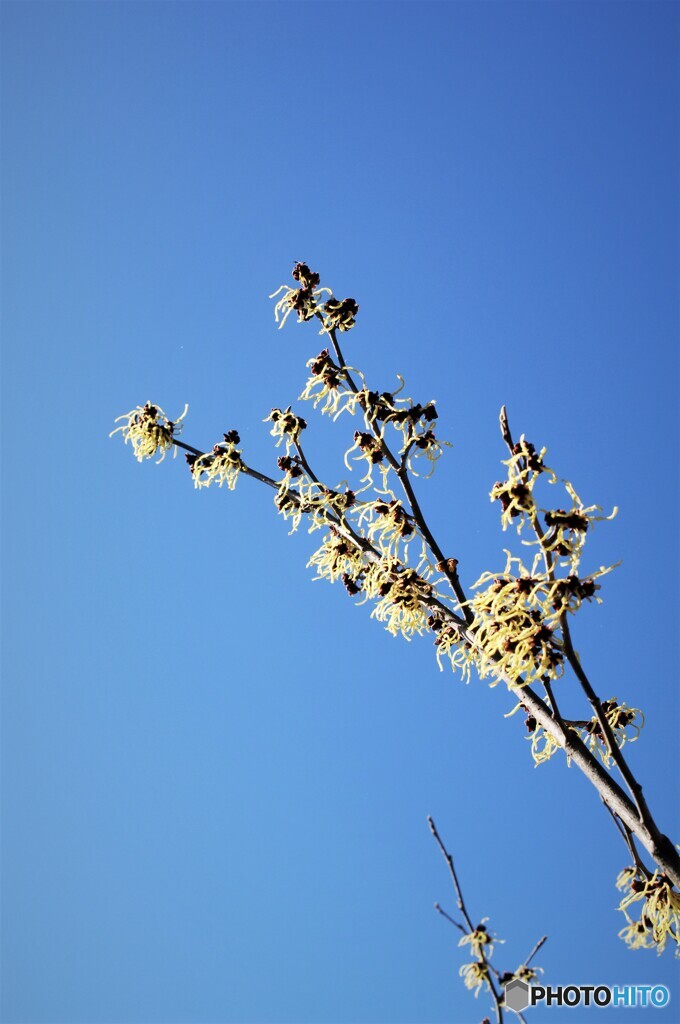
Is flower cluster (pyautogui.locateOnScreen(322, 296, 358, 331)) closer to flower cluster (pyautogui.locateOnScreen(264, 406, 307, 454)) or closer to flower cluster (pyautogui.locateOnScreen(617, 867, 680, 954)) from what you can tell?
flower cluster (pyautogui.locateOnScreen(264, 406, 307, 454))

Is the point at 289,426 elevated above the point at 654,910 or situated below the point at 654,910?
above

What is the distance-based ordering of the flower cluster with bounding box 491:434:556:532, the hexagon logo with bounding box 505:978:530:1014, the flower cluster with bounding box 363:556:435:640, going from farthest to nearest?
the hexagon logo with bounding box 505:978:530:1014
the flower cluster with bounding box 363:556:435:640
the flower cluster with bounding box 491:434:556:532

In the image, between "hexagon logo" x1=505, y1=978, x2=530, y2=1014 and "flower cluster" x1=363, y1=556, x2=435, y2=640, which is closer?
"flower cluster" x1=363, y1=556, x2=435, y2=640

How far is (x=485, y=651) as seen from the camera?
7.85 ft

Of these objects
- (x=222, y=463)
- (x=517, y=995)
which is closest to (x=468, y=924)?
(x=517, y=995)

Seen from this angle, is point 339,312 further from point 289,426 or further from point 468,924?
point 468,924

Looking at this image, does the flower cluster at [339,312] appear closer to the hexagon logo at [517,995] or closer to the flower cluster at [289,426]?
the flower cluster at [289,426]

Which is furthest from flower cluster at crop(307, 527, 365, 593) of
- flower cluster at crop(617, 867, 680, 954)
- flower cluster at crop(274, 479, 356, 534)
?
flower cluster at crop(617, 867, 680, 954)

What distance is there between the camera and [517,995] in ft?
11.3

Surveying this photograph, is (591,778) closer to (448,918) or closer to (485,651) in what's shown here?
(485,651)

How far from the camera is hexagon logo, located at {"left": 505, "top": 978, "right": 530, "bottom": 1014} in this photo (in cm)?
340

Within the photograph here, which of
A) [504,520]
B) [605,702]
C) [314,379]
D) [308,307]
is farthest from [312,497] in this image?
[605,702]

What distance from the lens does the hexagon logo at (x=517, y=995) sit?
134 inches

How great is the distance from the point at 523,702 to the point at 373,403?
47.5 inches
